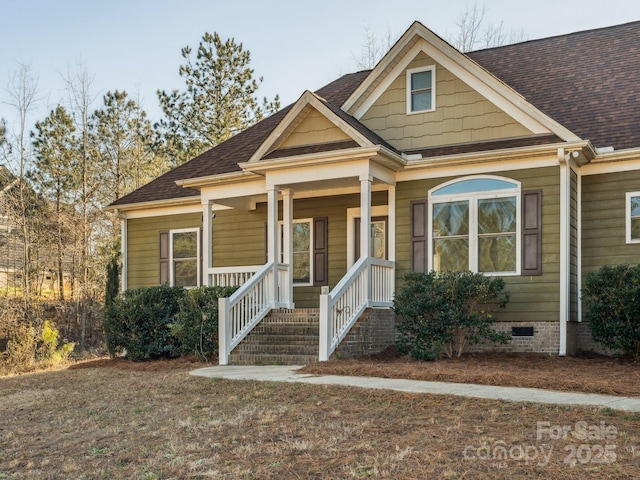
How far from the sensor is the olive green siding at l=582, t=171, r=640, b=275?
496 inches

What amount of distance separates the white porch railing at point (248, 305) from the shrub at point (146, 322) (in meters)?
1.61

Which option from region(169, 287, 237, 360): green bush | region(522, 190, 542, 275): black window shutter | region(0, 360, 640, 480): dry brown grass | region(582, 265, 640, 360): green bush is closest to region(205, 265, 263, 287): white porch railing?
region(169, 287, 237, 360): green bush

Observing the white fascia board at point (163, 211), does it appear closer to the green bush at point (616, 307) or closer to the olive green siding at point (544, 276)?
the olive green siding at point (544, 276)

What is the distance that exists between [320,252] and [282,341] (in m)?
3.24

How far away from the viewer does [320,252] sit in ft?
51.0

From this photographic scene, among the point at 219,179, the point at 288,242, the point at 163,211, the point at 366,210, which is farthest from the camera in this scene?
the point at 163,211

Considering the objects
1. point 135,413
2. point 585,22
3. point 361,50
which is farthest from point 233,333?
point 585,22

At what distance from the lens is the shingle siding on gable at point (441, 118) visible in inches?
527

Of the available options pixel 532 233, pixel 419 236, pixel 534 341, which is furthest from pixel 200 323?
pixel 532 233

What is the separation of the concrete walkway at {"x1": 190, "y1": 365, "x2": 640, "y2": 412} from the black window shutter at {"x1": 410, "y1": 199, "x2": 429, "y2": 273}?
11.7 feet

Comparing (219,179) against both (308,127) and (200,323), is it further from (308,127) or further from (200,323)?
(200,323)

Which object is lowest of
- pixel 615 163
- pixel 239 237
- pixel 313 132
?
pixel 239 237

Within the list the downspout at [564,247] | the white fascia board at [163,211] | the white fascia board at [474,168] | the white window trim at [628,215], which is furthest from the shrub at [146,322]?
the white window trim at [628,215]

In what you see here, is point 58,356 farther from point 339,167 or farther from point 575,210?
point 575,210
